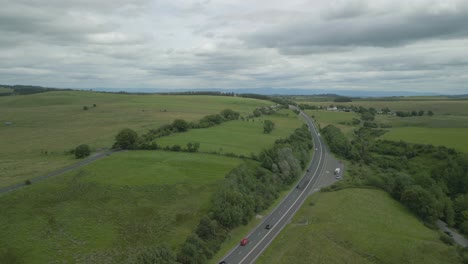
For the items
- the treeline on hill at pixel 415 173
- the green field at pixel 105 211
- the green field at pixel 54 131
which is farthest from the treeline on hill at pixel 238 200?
the green field at pixel 54 131

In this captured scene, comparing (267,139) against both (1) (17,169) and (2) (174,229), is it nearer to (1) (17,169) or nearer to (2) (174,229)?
(2) (174,229)

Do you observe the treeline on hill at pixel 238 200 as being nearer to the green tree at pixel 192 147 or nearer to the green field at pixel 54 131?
the green tree at pixel 192 147

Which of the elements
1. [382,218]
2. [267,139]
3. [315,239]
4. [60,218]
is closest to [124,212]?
[60,218]

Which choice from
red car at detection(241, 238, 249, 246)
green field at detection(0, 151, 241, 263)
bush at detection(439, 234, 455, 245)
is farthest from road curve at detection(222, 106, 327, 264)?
bush at detection(439, 234, 455, 245)

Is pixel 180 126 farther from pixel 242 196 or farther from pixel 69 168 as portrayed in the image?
pixel 242 196

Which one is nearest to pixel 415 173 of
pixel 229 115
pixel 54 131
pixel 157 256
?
pixel 157 256

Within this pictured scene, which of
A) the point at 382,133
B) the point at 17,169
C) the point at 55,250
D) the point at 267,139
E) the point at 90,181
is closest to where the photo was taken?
the point at 55,250
